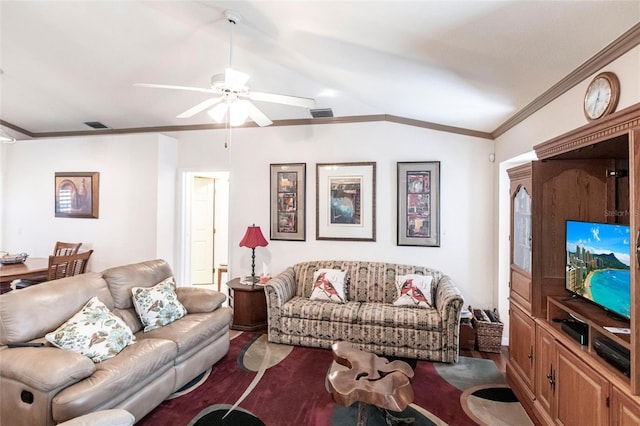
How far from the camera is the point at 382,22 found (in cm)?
201

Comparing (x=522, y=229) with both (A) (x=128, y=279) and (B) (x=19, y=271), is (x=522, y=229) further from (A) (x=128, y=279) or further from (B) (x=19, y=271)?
(B) (x=19, y=271)

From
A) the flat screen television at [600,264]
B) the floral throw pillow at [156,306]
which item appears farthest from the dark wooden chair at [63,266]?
the flat screen television at [600,264]

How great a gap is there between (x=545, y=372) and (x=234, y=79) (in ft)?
9.69

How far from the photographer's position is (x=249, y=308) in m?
4.13

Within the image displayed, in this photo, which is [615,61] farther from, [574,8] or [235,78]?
[235,78]

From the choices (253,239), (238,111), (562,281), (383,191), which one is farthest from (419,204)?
(238,111)

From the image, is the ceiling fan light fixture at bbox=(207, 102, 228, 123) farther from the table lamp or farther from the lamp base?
the lamp base

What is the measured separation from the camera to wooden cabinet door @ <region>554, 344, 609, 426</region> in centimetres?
161

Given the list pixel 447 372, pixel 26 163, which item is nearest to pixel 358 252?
pixel 447 372

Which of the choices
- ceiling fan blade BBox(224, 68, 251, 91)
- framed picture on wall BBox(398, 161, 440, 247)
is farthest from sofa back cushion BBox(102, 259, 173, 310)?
framed picture on wall BBox(398, 161, 440, 247)

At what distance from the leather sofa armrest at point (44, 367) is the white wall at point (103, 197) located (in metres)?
2.71

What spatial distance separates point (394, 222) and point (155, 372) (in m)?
3.10

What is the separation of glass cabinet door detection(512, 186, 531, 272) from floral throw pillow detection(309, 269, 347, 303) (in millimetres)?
1892

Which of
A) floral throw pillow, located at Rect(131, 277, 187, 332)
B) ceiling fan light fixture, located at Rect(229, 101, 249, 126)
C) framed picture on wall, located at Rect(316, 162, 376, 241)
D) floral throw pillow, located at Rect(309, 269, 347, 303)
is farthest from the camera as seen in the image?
framed picture on wall, located at Rect(316, 162, 376, 241)
